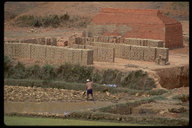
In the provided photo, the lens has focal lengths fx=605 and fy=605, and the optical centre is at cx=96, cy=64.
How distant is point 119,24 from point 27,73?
39.5 ft

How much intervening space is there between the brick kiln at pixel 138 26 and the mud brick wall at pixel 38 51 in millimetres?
8972

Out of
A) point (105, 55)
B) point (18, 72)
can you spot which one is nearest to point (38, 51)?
point (18, 72)

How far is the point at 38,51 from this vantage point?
34.0 meters

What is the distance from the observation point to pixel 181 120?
76.1ft

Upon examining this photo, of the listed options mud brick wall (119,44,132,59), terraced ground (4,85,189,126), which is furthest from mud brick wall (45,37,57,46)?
terraced ground (4,85,189,126)

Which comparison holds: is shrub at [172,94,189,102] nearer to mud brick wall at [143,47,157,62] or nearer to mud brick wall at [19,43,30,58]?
mud brick wall at [143,47,157,62]

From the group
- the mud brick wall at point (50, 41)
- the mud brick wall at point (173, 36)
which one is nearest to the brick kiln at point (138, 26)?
the mud brick wall at point (173, 36)

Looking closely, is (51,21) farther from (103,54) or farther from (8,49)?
(103,54)

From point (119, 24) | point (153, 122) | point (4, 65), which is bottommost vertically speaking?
point (153, 122)

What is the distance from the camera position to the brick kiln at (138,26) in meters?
40.3

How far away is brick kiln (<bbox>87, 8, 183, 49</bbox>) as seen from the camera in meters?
40.3

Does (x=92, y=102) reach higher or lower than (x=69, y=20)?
lower

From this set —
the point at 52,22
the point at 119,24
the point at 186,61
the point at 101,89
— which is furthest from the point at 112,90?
the point at 52,22

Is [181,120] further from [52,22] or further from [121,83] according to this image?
[52,22]
